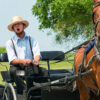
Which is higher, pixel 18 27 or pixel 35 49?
pixel 18 27

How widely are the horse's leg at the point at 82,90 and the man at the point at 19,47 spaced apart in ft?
3.44

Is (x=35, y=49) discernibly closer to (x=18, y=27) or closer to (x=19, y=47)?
(x=19, y=47)

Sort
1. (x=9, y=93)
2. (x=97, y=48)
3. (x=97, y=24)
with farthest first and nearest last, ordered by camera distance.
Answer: (x=9, y=93), (x=97, y=48), (x=97, y=24)

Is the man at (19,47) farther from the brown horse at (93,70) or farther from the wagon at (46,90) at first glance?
the brown horse at (93,70)

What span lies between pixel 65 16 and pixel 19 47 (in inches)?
1163

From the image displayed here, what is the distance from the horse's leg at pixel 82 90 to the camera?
5.90m

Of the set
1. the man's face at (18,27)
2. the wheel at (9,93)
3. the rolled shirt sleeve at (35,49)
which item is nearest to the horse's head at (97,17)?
the rolled shirt sleeve at (35,49)

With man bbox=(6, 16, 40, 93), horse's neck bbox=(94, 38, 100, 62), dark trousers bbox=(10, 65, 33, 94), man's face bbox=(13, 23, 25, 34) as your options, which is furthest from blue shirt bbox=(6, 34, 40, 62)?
horse's neck bbox=(94, 38, 100, 62)

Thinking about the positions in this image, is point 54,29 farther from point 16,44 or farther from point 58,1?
point 16,44

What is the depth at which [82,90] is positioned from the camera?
595 centimetres

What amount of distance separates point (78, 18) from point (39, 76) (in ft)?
100

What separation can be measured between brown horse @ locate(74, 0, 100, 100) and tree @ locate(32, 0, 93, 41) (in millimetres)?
28409

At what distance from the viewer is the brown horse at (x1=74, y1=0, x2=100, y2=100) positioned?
15.6 feet

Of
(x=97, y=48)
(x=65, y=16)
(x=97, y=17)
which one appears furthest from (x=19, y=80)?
(x=65, y=16)
